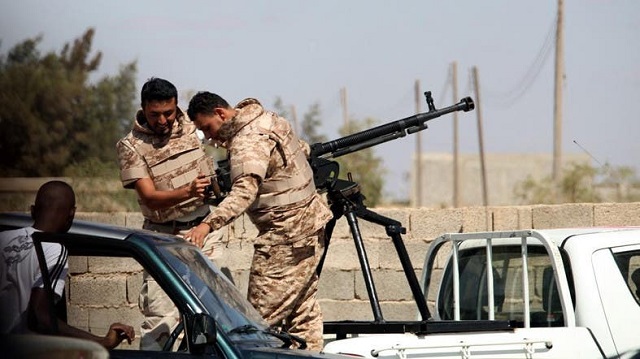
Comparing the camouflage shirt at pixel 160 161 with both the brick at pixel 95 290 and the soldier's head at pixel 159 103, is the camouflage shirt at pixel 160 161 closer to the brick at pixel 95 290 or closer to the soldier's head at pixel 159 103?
the soldier's head at pixel 159 103

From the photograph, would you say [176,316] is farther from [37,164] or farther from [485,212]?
[37,164]

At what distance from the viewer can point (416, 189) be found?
58.6 m

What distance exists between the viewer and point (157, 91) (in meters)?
8.20

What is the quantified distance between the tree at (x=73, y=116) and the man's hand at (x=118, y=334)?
6311 millimetres

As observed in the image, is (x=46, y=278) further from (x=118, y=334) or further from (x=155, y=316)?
(x=155, y=316)

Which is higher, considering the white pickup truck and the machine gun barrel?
the machine gun barrel

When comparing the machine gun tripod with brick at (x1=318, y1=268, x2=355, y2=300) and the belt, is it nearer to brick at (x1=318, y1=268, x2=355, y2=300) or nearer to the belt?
the belt

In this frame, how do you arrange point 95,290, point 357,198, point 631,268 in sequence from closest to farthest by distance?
point 95,290 → point 631,268 → point 357,198

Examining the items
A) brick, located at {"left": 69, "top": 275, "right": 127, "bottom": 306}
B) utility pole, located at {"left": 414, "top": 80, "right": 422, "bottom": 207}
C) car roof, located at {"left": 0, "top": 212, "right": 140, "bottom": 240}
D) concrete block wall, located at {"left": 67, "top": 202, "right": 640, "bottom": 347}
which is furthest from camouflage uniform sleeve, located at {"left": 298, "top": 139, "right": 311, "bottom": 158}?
utility pole, located at {"left": 414, "top": 80, "right": 422, "bottom": 207}

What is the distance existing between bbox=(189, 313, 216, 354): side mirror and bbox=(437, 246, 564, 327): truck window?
112 inches

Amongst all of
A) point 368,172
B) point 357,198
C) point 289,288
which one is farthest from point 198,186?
point 368,172

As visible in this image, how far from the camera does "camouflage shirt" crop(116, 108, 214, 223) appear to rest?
8414mm

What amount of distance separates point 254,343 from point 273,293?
2.27 m

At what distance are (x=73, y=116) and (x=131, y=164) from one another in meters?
9.68
